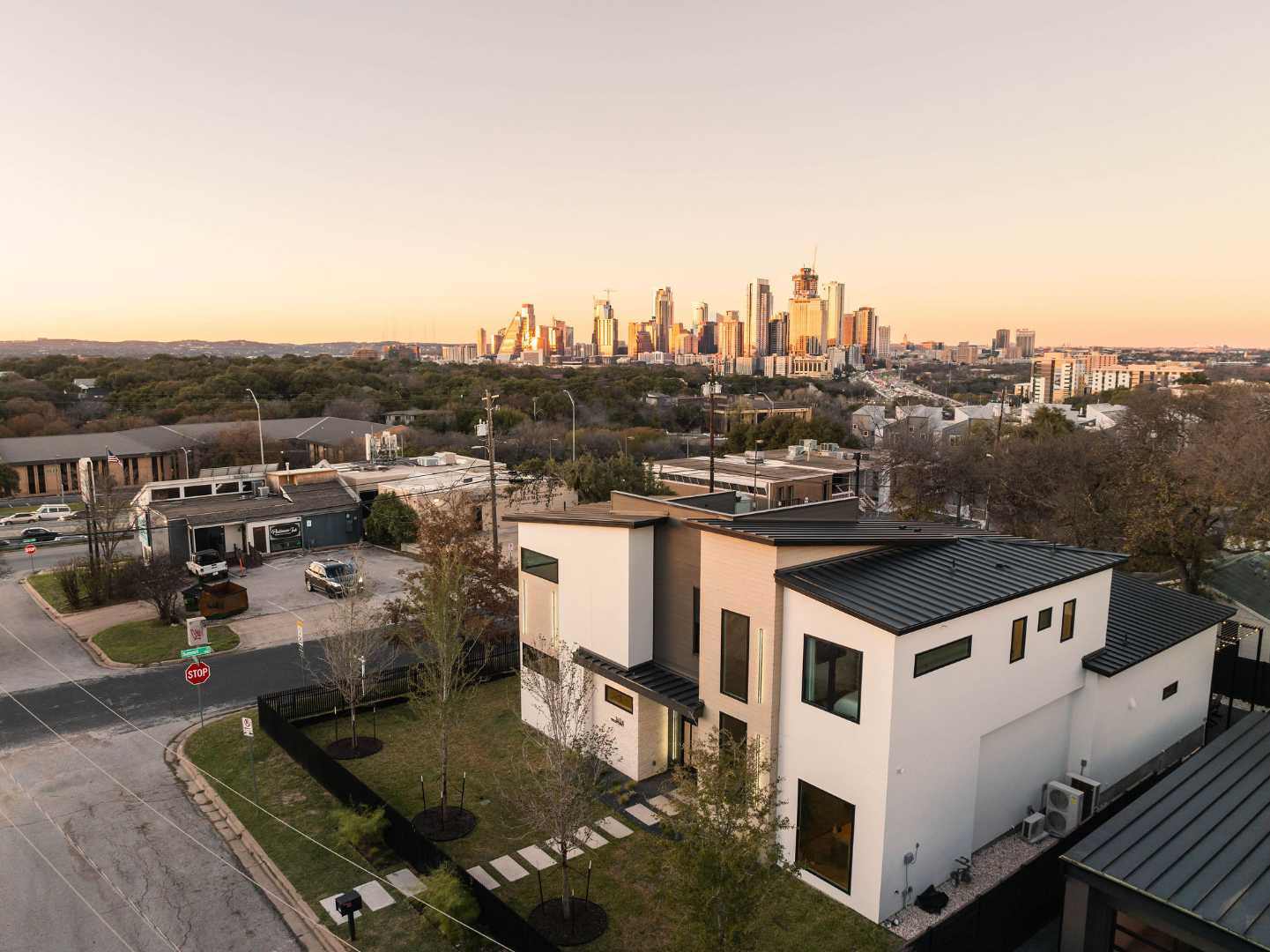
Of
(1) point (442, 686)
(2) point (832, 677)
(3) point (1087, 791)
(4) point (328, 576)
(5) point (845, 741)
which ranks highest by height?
(2) point (832, 677)

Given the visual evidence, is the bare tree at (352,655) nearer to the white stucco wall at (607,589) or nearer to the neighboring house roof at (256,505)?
the white stucco wall at (607,589)

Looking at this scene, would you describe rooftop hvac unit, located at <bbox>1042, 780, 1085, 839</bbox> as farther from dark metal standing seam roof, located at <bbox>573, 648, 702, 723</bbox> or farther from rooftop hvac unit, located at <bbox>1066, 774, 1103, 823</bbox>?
dark metal standing seam roof, located at <bbox>573, 648, 702, 723</bbox>

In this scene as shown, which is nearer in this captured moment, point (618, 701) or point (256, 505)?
point (618, 701)

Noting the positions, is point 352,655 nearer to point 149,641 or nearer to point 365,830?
point 365,830

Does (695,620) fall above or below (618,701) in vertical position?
above

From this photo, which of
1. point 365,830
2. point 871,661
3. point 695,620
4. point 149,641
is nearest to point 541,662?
point 695,620

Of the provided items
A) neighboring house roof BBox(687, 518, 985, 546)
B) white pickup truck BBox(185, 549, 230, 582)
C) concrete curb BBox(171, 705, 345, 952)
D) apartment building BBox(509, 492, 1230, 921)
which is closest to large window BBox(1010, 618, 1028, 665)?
apartment building BBox(509, 492, 1230, 921)

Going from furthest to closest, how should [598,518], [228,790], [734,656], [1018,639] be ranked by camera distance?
[598,518], [228,790], [734,656], [1018,639]
